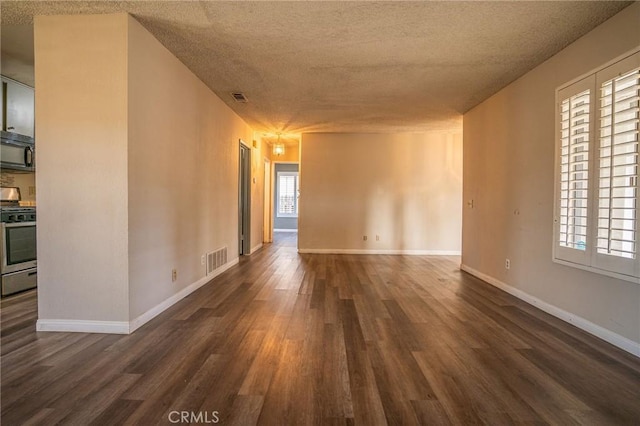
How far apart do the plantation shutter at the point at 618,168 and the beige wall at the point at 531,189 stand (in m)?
0.17

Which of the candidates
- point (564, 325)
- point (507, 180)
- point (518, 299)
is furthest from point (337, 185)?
point (564, 325)

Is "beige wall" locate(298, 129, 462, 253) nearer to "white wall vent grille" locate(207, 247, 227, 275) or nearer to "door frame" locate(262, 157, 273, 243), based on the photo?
"door frame" locate(262, 157, 273, 243)

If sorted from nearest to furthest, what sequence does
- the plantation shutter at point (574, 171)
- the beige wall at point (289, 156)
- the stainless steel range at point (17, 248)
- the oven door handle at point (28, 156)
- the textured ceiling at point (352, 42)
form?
1. the textured ceiling at point (352, 42)
2. the plantation shutter at point (574, 171)
3. the stainless steel range at point (17, 248)
4. the oven door handle at point (28, 156)
5. the beige wall at point (289, 156)

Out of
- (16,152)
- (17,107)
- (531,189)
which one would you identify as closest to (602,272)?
(531,189)

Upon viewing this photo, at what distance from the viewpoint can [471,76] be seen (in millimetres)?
3551

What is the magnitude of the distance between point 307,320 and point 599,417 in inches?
76.0

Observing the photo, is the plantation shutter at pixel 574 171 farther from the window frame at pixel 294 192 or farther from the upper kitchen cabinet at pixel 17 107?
the window frame at pixel 294 192

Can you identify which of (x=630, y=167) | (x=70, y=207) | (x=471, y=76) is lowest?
(x=70, y=207)

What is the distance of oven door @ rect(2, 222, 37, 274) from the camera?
10.6 ft

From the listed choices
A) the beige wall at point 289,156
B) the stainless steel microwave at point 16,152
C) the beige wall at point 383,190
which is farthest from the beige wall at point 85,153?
the beige wall at point 289,156

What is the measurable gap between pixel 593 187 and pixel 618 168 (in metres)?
0.24

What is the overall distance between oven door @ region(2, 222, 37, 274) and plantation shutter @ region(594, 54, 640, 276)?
5571mm

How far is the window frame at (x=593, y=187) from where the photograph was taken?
221 cm

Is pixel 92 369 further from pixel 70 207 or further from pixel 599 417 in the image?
pixel 599 417
